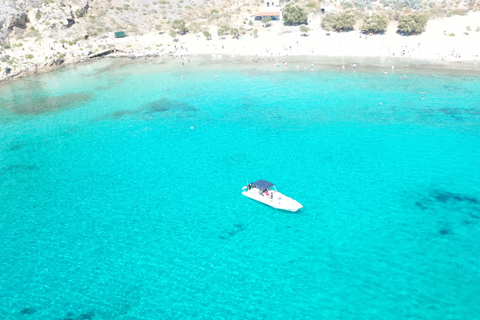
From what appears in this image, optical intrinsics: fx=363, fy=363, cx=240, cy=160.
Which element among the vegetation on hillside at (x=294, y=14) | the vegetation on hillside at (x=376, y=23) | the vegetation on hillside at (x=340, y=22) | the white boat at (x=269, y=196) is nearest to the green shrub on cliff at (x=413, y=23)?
the vegetation on hillside at (x=376, y=23)

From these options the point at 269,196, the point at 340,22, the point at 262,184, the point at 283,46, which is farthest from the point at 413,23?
the point at 269,196

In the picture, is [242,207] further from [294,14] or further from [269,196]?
[294,14]

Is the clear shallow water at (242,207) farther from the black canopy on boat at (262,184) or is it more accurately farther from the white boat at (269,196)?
the black canopy on boat at (262,184)

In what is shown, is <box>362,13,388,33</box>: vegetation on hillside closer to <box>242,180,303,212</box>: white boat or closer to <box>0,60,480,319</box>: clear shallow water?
<box>0,60,480,319</box>: clear shallow water

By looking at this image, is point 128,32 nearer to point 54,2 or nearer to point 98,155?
point 54,2

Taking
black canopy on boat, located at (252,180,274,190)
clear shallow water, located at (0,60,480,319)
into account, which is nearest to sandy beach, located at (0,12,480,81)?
clear shallow water, located at (0,60,480,319)

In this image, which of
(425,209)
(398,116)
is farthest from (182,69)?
(425,209)
